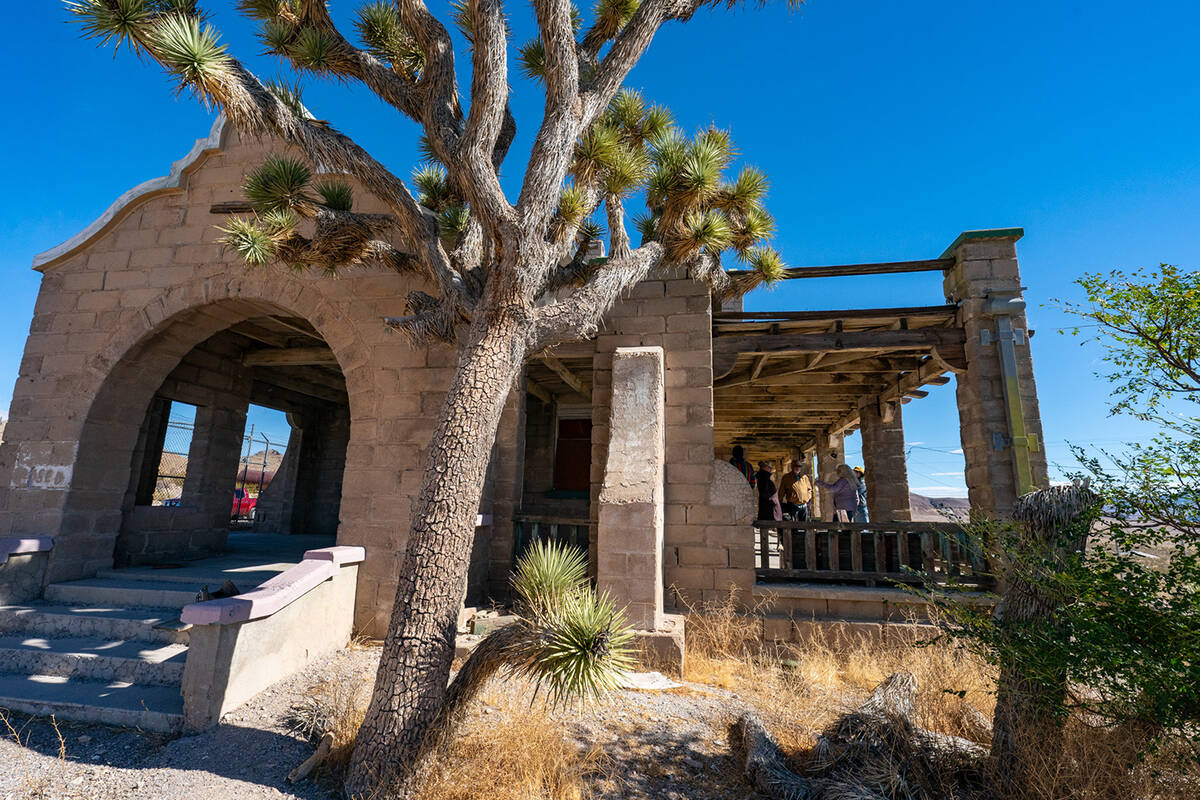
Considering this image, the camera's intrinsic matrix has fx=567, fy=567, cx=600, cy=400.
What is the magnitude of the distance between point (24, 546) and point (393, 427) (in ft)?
12.8

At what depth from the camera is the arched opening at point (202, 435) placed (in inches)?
266

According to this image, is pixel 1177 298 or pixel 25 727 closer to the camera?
pixel 1177 298

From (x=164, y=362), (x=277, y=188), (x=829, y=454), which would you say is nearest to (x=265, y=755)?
(x=277, y=188)

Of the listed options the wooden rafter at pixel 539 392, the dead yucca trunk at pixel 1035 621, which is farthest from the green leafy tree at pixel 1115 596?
the wooden rafter at pixel 539 392

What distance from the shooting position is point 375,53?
5422 millimetres

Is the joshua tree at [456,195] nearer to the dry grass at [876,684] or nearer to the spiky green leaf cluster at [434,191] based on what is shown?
the spiky green leaf cluster at [434,191]

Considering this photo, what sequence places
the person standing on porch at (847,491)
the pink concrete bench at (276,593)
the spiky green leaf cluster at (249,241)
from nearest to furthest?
the pink concrete bench at (276,593) → the spiky green leaf cluster at (249,241) → the person standing on porch at (847,491)

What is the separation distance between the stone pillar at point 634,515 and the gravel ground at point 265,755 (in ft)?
2.73

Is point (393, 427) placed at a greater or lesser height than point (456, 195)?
lesser

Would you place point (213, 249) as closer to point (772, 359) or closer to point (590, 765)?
point (590, 765)

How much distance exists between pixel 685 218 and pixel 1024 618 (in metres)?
4.31

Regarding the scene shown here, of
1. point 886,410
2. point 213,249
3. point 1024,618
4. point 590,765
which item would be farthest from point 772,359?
point 213,249

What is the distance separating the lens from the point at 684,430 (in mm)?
6738

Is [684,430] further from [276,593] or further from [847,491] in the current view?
[847,491]
